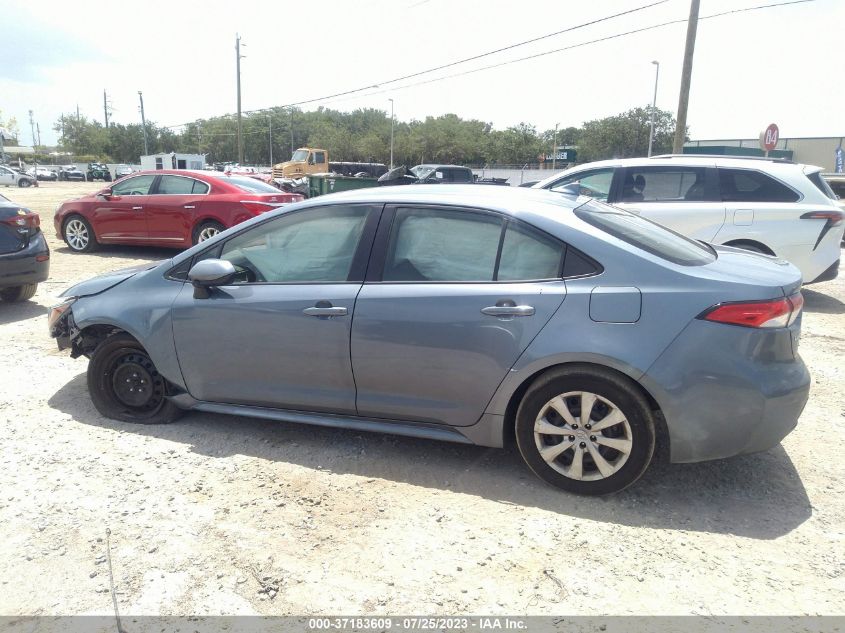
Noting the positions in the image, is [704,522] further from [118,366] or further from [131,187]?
[131,187]

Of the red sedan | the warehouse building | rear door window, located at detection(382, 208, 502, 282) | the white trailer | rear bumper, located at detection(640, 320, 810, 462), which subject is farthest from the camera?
the warehouse building

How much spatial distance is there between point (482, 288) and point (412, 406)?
0.76 metres

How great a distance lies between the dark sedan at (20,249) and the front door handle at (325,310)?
479 cm

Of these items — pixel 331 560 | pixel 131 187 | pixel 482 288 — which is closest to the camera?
pixel 331 560

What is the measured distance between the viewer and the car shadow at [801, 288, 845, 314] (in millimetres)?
7602

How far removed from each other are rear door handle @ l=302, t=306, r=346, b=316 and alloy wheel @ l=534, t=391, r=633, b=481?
1228mm

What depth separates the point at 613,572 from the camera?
2.65 metres

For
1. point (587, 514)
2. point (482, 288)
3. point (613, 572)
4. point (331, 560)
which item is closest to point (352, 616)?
point (331, 560)

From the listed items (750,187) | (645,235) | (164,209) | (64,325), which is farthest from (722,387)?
(164,209)

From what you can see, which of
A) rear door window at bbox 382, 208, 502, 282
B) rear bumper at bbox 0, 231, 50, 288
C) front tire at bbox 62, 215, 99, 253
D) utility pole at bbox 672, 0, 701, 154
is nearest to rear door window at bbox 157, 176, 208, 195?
front tire at bbox 62, 215, 99, 253

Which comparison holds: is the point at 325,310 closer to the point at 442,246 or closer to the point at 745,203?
the point at 442,246

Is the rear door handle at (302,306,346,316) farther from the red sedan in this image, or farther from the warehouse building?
the warehouse building

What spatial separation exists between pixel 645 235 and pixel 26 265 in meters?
6.42

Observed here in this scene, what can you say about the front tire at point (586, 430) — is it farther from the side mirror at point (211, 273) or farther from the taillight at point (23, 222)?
the taillight at point (23, 222)
